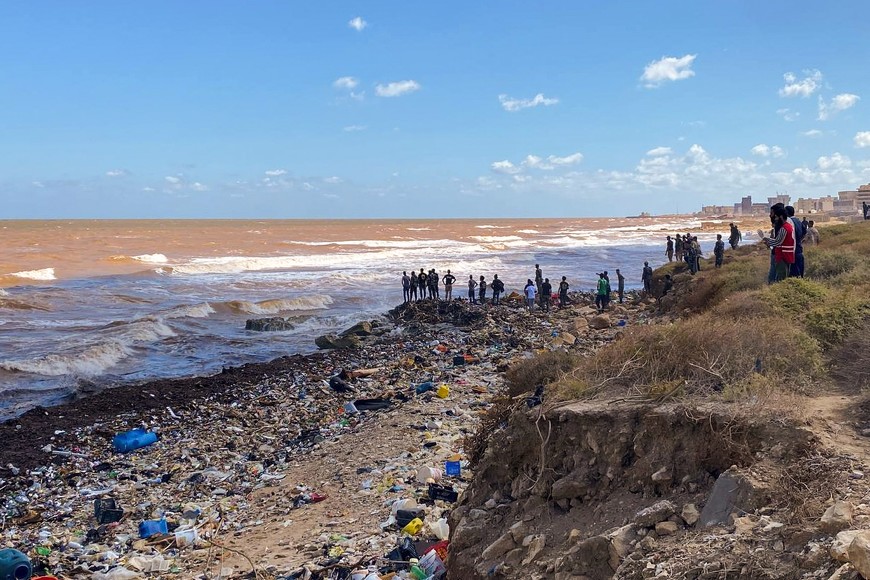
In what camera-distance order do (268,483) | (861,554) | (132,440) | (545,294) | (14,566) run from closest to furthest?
(861,554), (14,566), (268,483), (132,440), (545,294)

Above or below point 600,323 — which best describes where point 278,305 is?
below

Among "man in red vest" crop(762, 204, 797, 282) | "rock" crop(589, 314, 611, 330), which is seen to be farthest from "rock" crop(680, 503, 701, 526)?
"rock" crop(589, 314, 611, 330)

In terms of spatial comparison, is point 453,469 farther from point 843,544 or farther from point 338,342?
point 338,342

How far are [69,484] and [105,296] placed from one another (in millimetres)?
23719

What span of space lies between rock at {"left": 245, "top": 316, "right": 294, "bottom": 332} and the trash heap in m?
7.69

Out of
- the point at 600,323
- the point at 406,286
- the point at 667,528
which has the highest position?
the point at 406,286

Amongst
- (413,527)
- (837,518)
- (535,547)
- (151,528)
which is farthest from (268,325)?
(837,518)

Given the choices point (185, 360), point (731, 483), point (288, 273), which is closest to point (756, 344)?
point (731, 483)

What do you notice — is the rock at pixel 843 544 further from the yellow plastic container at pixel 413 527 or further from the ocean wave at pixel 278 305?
the ocean wave at pixel 278 305

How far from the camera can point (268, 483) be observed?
8.88 metres

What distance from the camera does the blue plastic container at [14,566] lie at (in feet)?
20.5

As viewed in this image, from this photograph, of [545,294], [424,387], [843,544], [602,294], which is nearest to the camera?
[843,544]

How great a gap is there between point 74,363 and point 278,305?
11321 millimetres

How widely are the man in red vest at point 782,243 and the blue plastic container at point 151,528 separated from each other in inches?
355
